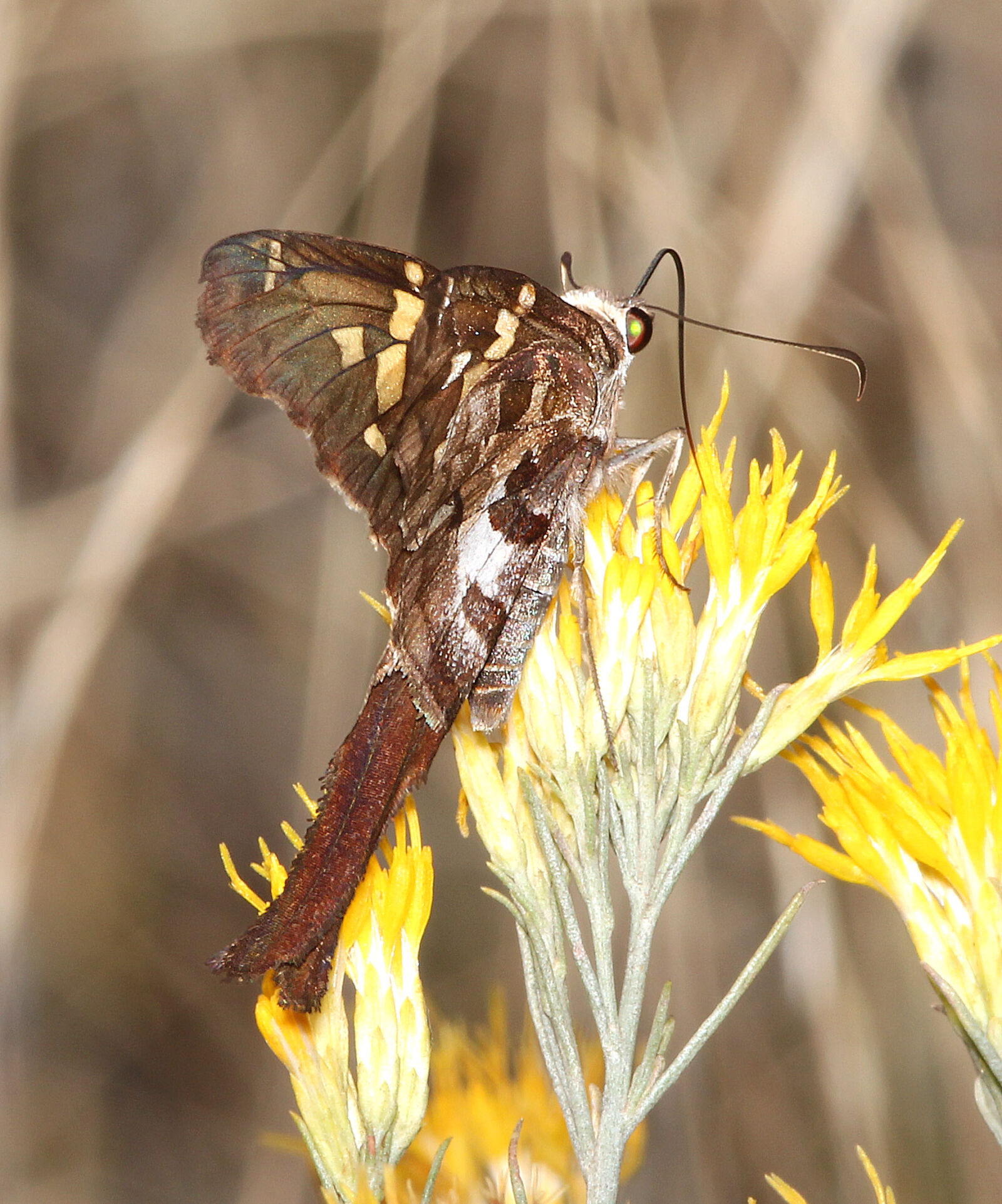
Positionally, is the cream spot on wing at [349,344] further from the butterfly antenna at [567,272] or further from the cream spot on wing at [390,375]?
the butterfly antenna at [567,272]

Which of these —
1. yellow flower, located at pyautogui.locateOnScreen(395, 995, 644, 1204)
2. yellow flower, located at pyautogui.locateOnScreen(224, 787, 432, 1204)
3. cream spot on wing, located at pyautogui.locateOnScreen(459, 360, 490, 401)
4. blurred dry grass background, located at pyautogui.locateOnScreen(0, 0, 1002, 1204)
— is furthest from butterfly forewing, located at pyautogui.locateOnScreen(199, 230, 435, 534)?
blurred dry grass background, located at pyautogui.locateOnScreen(0, 0, 1002, 1204)

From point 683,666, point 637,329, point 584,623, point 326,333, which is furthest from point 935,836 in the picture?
point 326,333

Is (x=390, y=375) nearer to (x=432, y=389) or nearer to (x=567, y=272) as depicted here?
(x=432, y=389)

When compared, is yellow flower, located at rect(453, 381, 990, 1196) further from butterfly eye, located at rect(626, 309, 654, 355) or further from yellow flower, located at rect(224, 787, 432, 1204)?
butterfly eye, located at rect(626, 309, 654, 355)

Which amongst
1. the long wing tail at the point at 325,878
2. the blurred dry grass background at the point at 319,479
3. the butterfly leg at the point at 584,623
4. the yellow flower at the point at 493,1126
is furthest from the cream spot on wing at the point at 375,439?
the blurred dry grass background at the point at 319,479

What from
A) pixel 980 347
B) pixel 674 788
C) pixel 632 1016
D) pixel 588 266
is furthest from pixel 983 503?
pixel 632 1016

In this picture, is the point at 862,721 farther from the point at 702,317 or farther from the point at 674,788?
the point at 674,788

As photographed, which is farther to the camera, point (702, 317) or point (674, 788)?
point (702, 317)
